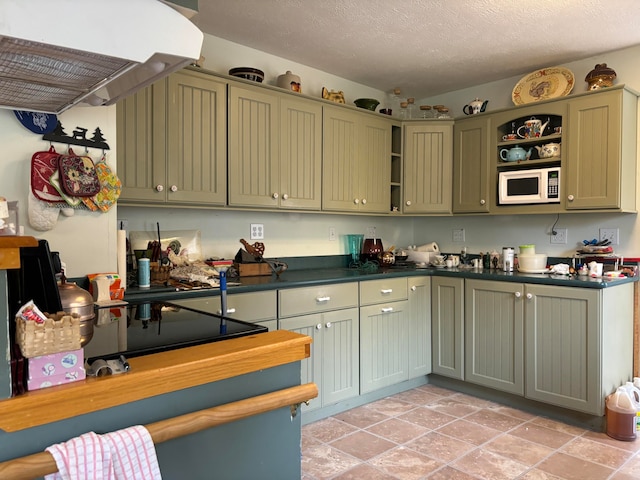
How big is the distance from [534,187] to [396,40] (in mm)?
1423

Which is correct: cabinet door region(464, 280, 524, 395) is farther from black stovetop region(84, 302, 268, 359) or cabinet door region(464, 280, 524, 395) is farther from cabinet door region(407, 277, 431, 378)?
black stovetop region(84, 302, 268, 359)

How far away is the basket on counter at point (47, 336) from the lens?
0.80m

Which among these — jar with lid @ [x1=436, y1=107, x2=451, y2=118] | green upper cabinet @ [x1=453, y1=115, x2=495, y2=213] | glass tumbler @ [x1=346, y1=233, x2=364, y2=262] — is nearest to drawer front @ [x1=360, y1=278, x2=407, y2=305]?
glass tumbler @ [x1=346, y1=233, x2=364, y2=262]

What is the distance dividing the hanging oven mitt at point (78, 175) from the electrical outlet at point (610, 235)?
10.5ft

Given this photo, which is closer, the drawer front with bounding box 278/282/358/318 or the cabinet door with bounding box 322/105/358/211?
the drawer front with bounding box 278/282/358/318

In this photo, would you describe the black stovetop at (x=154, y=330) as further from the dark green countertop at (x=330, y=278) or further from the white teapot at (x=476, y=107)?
the white teapot at (x=476, y=107)

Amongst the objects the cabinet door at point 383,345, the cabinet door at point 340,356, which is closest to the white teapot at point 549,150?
the cabinet door at point 383,345

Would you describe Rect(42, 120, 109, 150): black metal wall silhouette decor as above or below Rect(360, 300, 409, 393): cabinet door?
above

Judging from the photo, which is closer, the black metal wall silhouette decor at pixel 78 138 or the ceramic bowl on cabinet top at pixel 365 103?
the black metal wall silhouette decor at pixel 78 138

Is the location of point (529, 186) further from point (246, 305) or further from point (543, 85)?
point (246, 305)

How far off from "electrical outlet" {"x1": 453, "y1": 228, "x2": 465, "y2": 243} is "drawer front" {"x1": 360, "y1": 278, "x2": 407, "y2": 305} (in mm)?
975

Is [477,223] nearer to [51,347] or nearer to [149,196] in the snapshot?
[149,196]

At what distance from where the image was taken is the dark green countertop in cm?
233

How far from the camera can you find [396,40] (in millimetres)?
3096
